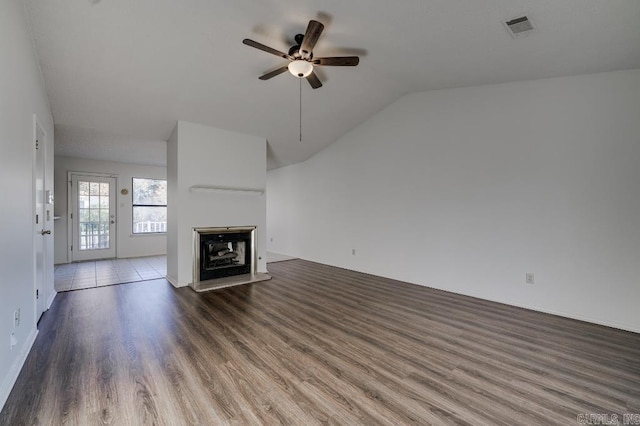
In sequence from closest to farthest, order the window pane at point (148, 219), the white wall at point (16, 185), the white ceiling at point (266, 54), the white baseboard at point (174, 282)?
the white wall at point (16, 185), the white ceiling at point (266, 54), the white baseboard at point (174, 282), the window pane at point (148, 219)

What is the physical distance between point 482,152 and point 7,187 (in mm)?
4870

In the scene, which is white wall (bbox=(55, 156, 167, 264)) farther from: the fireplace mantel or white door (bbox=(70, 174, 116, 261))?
the fireplace mantel

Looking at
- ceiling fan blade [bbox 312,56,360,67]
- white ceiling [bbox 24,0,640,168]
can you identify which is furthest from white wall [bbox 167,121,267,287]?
ceiling fan blade [bbox 312,56,360,67]

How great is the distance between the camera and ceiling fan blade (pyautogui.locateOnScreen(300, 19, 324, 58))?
95.6 inches

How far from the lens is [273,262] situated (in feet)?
21.1

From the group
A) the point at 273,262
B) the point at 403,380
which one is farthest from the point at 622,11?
the point at 273,262

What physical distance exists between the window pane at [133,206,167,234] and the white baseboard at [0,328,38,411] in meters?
5.25

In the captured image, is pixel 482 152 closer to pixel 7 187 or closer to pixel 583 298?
pixel 583 298

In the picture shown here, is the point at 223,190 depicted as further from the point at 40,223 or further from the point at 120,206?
the point at 120,206

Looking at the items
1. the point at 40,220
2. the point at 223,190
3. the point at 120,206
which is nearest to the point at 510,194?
the point at 223,190

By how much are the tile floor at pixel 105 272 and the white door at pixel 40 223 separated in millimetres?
1278

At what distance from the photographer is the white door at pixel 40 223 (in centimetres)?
289

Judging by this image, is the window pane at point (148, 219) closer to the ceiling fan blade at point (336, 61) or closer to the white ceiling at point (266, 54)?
the white ceiling at point (266, 54)

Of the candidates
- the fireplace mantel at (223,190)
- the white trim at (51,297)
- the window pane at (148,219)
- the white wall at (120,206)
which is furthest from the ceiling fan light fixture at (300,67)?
the window pane at (148,219)
